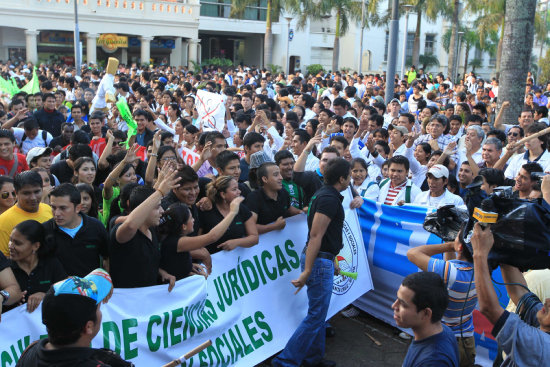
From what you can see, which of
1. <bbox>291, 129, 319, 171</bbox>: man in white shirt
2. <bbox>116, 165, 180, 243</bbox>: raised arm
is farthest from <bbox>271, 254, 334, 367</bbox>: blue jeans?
<bbox>291, 129, 319, 171</bbox>: man in white shirt

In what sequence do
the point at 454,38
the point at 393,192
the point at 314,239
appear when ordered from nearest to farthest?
the point at 314,239
the point at 393,192
the point at 454,38

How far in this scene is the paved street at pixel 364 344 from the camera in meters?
5.34

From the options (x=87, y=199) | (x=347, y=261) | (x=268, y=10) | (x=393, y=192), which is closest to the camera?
(x=87, y=199)

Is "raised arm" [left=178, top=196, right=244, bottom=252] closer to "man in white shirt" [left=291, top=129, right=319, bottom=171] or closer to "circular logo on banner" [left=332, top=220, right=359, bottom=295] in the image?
"circular logo on banner" [left=332, top=220, right=359, bottom=295]

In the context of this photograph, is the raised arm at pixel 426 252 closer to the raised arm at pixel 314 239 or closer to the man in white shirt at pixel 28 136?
the raised arm at pixel 314 239

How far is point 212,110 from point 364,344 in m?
4.82

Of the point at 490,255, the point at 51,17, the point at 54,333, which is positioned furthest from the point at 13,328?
the point at 51,17

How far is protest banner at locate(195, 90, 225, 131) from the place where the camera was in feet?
30.0

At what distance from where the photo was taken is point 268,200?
5.58 m

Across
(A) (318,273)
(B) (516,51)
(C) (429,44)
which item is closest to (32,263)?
(A) (318,273)

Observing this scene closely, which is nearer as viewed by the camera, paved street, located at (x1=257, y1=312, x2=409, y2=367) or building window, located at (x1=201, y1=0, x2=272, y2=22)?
paved street, located at (x1=257, y1=312, x2=409, y2=367)

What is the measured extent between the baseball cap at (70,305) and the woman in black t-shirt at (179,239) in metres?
1.73

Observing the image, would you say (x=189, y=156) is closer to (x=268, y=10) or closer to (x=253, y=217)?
(x=253, y=217)

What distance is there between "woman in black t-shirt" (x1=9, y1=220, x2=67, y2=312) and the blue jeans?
2048 millimetres
